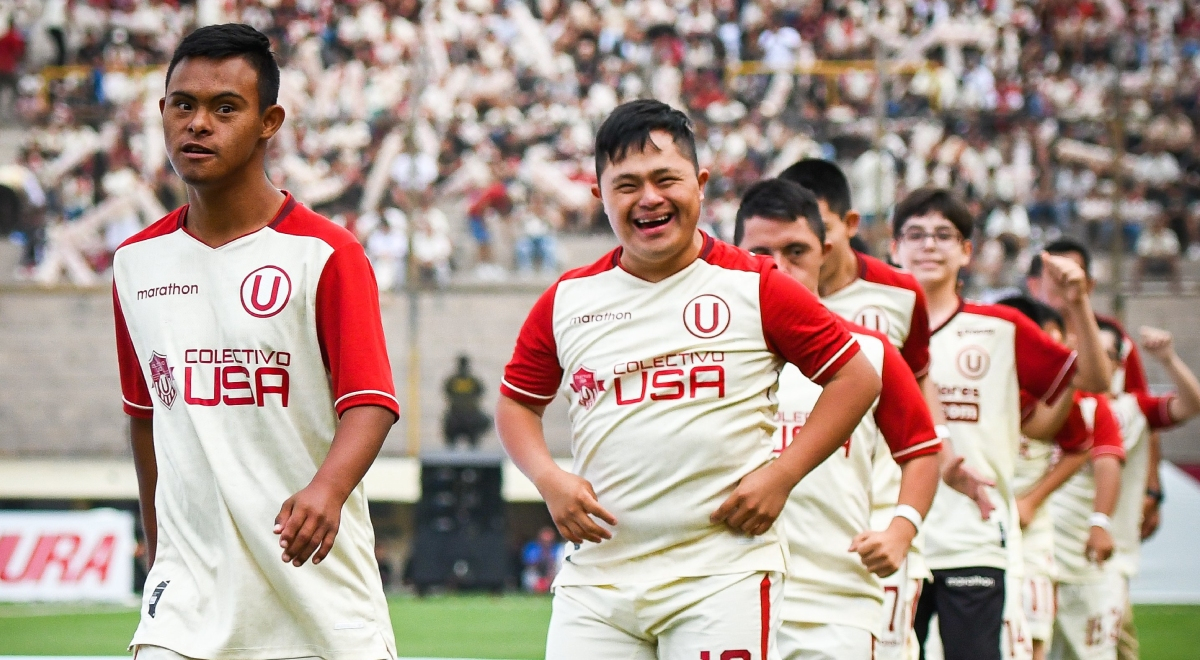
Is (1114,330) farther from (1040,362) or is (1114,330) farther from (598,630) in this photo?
(598,630)

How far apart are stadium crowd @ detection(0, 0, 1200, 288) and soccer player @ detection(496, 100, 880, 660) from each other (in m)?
15.1

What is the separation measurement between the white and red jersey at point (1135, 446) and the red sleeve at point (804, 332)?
5.48 m

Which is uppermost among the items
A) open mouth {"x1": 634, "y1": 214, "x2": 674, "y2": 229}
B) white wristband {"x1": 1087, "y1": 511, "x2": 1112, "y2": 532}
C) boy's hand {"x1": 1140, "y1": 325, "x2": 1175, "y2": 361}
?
open mouth {"x1": 634, "y1": 214, "x2": 674, "y2": 229}

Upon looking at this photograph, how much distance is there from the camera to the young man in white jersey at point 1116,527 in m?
→ 7.97

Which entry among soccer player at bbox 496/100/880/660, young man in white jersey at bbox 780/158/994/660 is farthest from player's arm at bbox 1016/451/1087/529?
soccer player at bbox 496/100/880/660

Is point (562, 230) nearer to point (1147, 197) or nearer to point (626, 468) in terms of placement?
point (1147, 197)

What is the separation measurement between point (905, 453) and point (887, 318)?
1124 millimetres

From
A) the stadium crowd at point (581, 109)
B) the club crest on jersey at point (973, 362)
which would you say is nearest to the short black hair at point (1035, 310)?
the club crest on jersey at point (973, 362)

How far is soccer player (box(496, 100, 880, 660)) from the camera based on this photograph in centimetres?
367

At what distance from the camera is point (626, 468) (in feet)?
12.4

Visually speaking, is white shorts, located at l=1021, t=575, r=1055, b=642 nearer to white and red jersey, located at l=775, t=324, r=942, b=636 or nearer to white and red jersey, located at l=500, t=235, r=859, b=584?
white and red jersey, located at l=775, t=324, r=942, b=636

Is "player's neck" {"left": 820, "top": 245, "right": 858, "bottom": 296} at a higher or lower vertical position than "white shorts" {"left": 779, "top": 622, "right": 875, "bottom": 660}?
higher

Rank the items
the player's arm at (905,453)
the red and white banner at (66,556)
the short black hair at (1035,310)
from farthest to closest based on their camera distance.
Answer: the red and white banner at (66,556), the short black hair at (1035,310), the player's arm at (905,453)

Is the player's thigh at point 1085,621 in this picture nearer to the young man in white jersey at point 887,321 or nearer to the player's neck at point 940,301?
the player's neck at point 940,301
